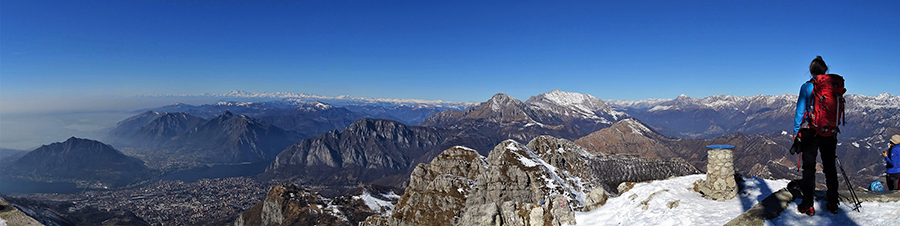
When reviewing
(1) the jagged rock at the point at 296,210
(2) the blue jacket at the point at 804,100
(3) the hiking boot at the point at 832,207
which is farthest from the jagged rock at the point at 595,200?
(1) the jagged rock at the point at 296,210

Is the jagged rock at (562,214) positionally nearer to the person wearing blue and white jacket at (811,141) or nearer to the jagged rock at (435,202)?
the person wearing blue and white jacket at (811,141)

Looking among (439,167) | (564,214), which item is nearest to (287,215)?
(439,167)

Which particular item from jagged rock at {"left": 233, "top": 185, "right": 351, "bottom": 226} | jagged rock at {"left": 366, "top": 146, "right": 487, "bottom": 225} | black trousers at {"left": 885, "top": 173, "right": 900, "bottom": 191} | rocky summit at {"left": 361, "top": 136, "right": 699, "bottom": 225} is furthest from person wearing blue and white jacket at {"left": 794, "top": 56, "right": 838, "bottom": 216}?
jagged rock at {"left": 233, "top": 185, "right": 351, "bottom": 226}

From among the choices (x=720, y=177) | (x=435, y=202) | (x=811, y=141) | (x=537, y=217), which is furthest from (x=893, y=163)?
(x=435, y=202)

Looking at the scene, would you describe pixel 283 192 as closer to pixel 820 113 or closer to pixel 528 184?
pixel 528 184

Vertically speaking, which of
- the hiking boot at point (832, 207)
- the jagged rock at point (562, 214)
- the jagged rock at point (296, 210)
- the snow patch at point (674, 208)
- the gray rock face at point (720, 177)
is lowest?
the jagged rock at point (296, 210)

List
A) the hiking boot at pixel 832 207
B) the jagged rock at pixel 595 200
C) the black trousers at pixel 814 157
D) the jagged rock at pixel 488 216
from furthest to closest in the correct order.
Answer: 1. the jagged rock at pixel 488 216
2. the jagged rock at pixel 595 200
3. the hiking boot at pixel 832 207
4. the black trousers at pixel 814 157

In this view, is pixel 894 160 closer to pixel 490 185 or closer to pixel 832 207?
pixel 832 207
